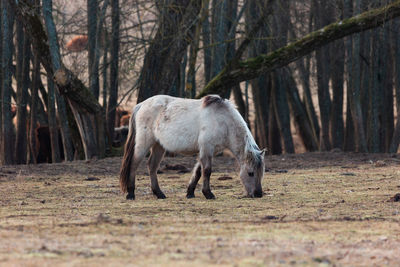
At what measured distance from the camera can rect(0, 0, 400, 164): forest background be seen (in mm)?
17062

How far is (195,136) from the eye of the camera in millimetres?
10953

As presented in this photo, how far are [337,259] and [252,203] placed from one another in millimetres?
4424

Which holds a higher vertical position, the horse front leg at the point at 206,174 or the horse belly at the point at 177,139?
the horse belly at the point at 177,139

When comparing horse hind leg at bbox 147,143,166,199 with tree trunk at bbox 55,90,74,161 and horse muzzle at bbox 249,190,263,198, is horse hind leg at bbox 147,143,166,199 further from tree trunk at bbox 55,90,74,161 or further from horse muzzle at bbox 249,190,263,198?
tree trunk at bbox 55,90,74,161

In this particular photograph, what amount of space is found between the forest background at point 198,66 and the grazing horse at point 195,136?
15.7ft

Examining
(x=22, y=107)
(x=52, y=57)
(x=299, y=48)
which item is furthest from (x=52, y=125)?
(x=299, y=48)

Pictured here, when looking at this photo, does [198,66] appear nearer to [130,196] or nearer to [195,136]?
[195,136]

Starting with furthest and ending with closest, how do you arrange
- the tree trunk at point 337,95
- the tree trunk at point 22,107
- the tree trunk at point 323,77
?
1. the tree trunk at point 323,77
2. the tree trunk at point 337,95
3. the tree trunk at point 22,107

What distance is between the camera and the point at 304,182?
13094 mm

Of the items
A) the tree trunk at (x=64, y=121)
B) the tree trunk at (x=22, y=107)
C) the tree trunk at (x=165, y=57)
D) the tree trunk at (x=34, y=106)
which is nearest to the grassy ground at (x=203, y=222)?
the tree trunk at (x=165, y=57)

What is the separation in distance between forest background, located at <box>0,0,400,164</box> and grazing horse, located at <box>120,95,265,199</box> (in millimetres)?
4787

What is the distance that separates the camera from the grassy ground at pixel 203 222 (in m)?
5.55

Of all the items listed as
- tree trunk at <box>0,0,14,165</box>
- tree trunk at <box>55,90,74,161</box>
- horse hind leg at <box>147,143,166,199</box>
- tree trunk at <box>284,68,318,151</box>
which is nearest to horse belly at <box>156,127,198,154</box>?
horse hind leg at <box>147,143,166,199</box>

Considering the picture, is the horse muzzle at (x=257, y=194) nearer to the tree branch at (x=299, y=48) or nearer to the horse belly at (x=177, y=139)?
the horse belly at (x=177, y=139)
